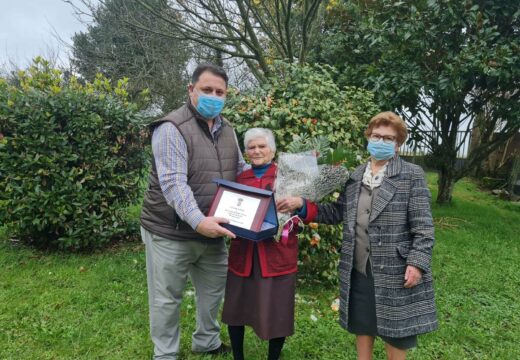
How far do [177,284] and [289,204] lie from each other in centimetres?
91

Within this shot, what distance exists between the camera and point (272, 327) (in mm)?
2408

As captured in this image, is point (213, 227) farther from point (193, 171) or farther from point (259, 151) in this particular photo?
point (259, 151)

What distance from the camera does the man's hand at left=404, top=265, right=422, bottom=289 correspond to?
2080mm

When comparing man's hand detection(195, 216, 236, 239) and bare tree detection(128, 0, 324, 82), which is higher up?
bare tree detection(128, 0, 324, 82)

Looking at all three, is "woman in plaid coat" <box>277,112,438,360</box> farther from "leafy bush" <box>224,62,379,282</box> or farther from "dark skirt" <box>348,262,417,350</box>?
"leafy bush" <box>224,62,379,282</box>

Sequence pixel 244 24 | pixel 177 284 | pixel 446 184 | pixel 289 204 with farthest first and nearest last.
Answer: pixel 446 184, pixel 244 24, pixel 177 284, pixel 289 204

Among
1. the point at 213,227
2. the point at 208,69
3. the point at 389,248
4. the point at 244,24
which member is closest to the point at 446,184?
the point at 244,24

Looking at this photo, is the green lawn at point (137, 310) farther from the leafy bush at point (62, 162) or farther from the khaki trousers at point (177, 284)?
the leafy bush at point (62, 162)

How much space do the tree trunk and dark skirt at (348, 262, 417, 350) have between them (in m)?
6.64

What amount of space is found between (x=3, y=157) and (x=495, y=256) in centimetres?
631

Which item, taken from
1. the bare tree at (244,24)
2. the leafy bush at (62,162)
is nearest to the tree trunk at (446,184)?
the bare tree at (244,24)

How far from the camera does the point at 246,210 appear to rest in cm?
218

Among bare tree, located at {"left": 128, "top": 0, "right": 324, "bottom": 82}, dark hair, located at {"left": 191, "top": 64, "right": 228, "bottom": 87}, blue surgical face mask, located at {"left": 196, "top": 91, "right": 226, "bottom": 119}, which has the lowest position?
blue surgical face mask, located at {"left": 196, "top": 91, "right": 226, "bottom": 119}

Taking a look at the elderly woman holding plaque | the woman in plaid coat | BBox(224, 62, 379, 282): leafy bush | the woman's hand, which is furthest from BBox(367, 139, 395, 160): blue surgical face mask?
BBox(224, 62, 379, 282): leafy bush
